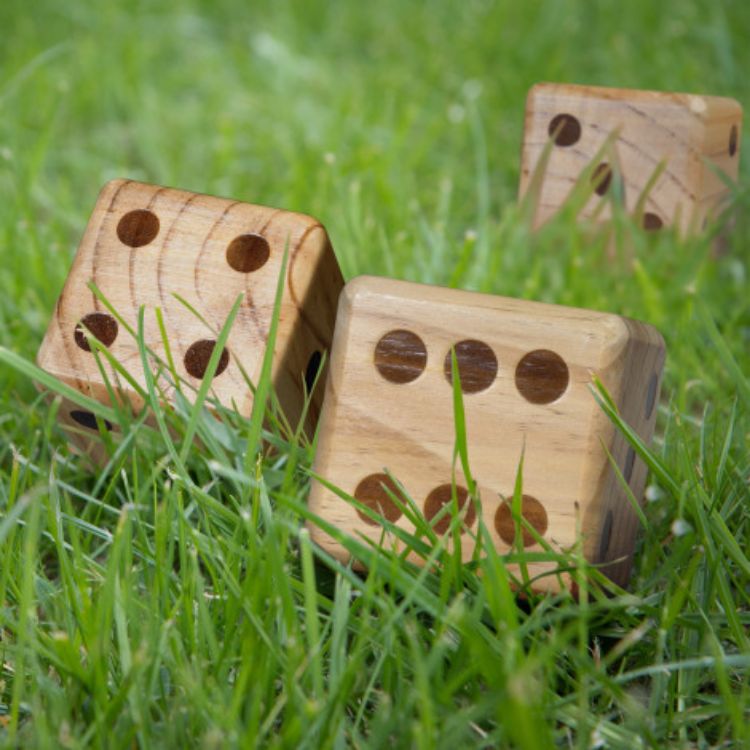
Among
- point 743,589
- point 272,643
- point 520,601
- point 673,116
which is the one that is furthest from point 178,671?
point 673,116

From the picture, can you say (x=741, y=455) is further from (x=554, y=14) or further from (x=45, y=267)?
(x=554, y=14)

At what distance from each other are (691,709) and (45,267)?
1.30 metres

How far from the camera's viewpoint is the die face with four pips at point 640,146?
1.76 m

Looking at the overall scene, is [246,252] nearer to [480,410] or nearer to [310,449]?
[310,449]

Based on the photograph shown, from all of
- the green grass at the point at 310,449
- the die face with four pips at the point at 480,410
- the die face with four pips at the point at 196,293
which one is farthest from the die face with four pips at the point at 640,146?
the die face with four pips at the point at 480,410

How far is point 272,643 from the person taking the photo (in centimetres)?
93

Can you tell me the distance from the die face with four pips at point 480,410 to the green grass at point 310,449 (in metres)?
0.06

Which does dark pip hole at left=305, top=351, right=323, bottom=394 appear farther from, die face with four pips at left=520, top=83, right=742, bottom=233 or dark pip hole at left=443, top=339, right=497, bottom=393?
die face with four pips at left=520, top=83, right=742, bottom=233

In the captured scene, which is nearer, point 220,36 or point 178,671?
point 178,671

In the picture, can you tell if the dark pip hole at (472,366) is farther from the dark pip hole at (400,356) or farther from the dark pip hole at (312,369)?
the dark pip hole at (312,369)

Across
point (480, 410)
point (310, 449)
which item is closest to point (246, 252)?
point (310, 449)

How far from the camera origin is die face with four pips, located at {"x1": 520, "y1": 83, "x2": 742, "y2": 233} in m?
1.76

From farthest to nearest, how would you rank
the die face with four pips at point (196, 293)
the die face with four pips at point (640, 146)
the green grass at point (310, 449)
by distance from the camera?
the die face with four pips at point (640, 146) < the die face with four pips at point (196, 293) < the green grass at point (310, 449)

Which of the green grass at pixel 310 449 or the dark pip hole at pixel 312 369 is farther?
the dark pip hole at pixel 312 369
